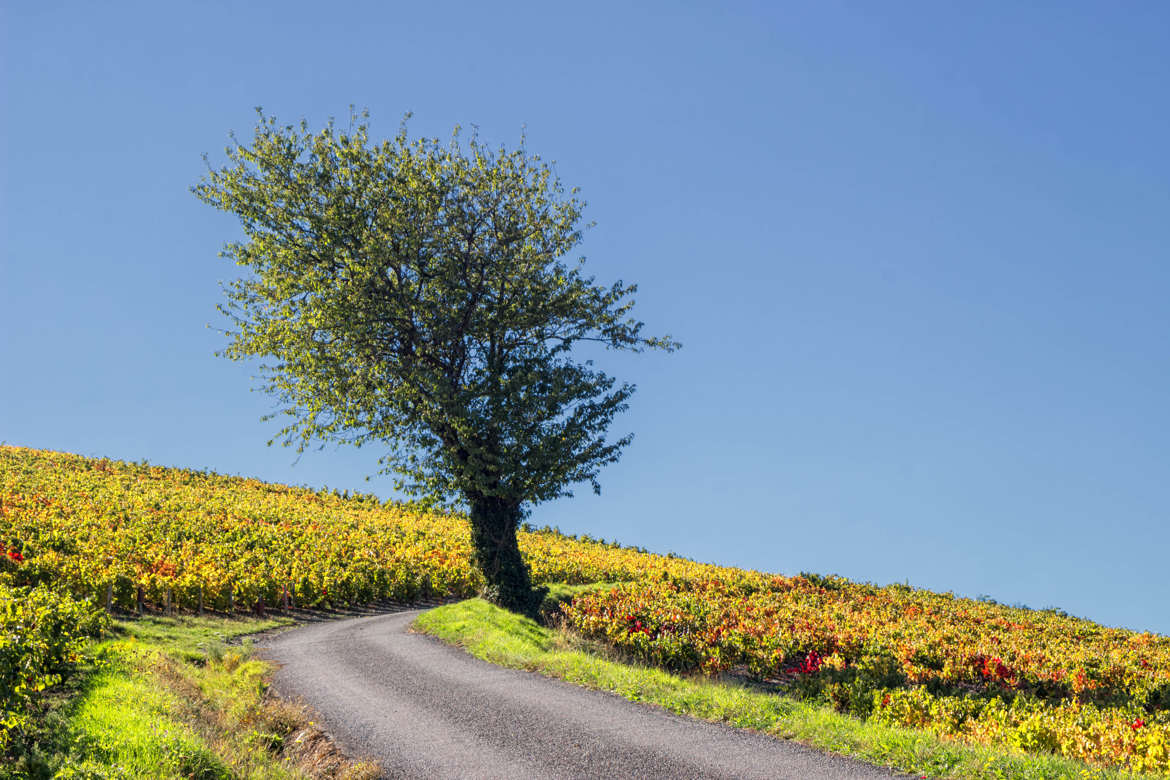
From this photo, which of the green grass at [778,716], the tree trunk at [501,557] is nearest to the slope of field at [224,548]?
the tree trunk at [501,557]

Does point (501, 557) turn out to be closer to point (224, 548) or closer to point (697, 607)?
point (697, 607)

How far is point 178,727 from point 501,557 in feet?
54.9

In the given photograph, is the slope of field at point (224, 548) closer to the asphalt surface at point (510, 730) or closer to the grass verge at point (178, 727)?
the grass verge at point (178, 727)

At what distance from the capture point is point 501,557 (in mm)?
26656

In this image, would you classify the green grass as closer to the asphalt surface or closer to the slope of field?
the asphalt surface

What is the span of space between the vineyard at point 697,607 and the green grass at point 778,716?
1.42 m

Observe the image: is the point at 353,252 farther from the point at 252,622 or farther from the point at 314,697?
the point at 314,697

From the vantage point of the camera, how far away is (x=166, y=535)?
103ft

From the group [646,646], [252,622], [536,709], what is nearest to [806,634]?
[646,646]

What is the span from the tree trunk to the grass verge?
33.3 ft

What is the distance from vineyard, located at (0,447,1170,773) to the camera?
560 inches

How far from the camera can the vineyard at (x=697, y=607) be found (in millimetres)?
14234

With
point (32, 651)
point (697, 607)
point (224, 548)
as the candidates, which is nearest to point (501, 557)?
→ point (697, 607)

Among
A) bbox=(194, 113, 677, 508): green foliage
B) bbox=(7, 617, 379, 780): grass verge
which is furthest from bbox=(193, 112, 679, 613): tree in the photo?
bbox=(7, 617, 379, 780): grass verge
